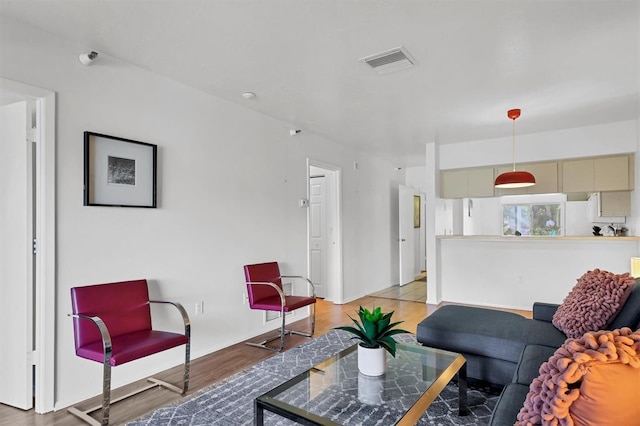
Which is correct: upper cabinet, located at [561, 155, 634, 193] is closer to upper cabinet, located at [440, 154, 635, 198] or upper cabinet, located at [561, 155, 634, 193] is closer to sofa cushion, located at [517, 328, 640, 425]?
upper cabinet, located at [440, 154, 635, 198]

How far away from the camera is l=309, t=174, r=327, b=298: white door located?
19.3ft

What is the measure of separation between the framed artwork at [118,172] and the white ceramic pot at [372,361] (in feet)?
6.82

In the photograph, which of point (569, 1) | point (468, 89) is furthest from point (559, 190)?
point (569, 1)

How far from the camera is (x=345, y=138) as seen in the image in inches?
208

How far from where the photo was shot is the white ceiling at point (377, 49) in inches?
84.2

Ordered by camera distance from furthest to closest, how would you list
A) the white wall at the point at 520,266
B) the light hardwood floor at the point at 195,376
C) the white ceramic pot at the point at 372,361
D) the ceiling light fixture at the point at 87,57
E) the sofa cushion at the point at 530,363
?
1. the white wall at the point at 520,266
2. the ceiling light fixture at the point at 87,57
3. the light hardwood floor at the point at 195,376
4. the white ceramic pot at the point at 372,361
5. the sofa cushion at the point at 530,363

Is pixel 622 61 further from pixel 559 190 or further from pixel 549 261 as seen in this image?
pixel 549 261

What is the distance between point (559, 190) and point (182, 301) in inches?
193

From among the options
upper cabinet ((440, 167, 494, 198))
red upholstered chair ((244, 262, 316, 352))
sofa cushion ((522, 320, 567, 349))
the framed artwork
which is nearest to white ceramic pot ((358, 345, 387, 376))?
sofa cushion ((522, 320, 567, 349))

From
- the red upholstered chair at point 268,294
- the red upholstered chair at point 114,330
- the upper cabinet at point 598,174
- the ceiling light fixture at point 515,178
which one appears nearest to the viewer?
the red upholstered chair at point 114,330

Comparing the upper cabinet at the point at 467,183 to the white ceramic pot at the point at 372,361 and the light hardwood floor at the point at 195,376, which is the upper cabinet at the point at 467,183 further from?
the white ceramic pot at the point at 372,361

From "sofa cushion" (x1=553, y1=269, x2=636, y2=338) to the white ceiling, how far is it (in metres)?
1.63

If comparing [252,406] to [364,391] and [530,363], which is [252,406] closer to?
[364,391]

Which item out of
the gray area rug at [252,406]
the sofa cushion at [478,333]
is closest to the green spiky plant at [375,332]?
the gray area rug at [252,406]
